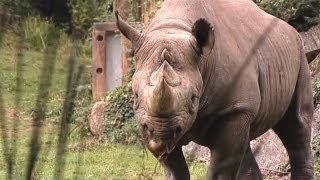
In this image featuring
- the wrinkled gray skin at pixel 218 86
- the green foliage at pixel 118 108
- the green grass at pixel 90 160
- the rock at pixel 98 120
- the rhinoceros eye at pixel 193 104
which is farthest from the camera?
the rock at pixel 98 120

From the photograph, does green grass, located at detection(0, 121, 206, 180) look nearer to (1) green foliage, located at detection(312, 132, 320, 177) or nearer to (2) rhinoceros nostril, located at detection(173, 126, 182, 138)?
(2) rhinoceros nostril, located at detection(173, 126, 182, 138)

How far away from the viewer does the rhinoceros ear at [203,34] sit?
12.0ft

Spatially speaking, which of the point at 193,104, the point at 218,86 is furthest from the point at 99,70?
the point at 193,104

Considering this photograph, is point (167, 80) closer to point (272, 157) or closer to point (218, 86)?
point (218, 86)

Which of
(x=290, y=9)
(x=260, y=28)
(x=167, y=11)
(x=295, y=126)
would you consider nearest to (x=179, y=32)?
(x=167, y=11)

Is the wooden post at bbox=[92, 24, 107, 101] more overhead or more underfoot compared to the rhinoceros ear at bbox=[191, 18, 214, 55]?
more overhead

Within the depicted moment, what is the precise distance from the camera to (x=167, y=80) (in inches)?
131

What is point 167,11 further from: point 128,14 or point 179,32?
point 128,14

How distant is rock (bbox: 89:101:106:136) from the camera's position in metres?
10.5

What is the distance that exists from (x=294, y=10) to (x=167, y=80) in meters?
6.01

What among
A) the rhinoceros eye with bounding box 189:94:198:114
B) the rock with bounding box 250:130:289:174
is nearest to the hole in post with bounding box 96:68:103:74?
the rock with bounding box 250:130:289:174

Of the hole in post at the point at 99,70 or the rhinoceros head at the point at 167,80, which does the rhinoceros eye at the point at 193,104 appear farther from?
the hole in post at the point at 99,70

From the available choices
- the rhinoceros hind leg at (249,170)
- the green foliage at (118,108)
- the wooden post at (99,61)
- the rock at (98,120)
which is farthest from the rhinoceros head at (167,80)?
the wooden post at (99,61)

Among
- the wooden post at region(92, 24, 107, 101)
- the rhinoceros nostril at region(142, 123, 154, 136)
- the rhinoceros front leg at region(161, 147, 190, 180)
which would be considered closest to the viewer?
the rhinoceros nostril at region(142, 123, 154, 136)
